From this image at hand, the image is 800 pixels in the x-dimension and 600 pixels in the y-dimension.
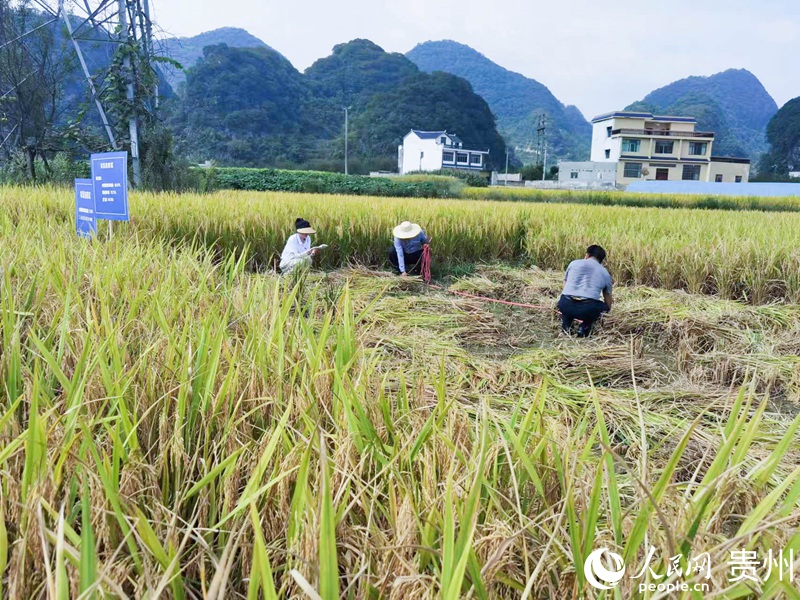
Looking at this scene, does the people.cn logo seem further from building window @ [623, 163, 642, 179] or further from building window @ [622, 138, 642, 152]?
building window @ [622, 138, 642, 152]

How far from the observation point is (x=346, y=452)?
45.3 inches

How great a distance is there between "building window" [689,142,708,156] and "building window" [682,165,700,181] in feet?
3.88

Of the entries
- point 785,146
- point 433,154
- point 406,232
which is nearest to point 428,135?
point 433,154

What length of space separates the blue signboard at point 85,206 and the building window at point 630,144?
46681 mm

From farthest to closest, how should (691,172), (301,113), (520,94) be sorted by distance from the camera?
(520,94), (301,113), (691,172)

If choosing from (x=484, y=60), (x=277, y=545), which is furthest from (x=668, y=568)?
(x=484, y=60)

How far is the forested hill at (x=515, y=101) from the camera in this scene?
9423cm

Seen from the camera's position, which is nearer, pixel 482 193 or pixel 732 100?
pixel 482 193

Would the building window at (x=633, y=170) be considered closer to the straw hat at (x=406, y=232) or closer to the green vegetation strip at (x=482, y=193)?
the green vegetation strip at (x=482, y=193)

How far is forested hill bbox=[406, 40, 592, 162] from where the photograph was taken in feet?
309

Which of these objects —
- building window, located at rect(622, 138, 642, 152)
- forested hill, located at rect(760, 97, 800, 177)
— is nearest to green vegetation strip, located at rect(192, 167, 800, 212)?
building window, located at rect(622, 138, 642, 152)

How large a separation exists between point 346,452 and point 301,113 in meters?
66.9

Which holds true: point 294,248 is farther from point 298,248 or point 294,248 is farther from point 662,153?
point 662,153

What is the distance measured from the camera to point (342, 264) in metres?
6.58
